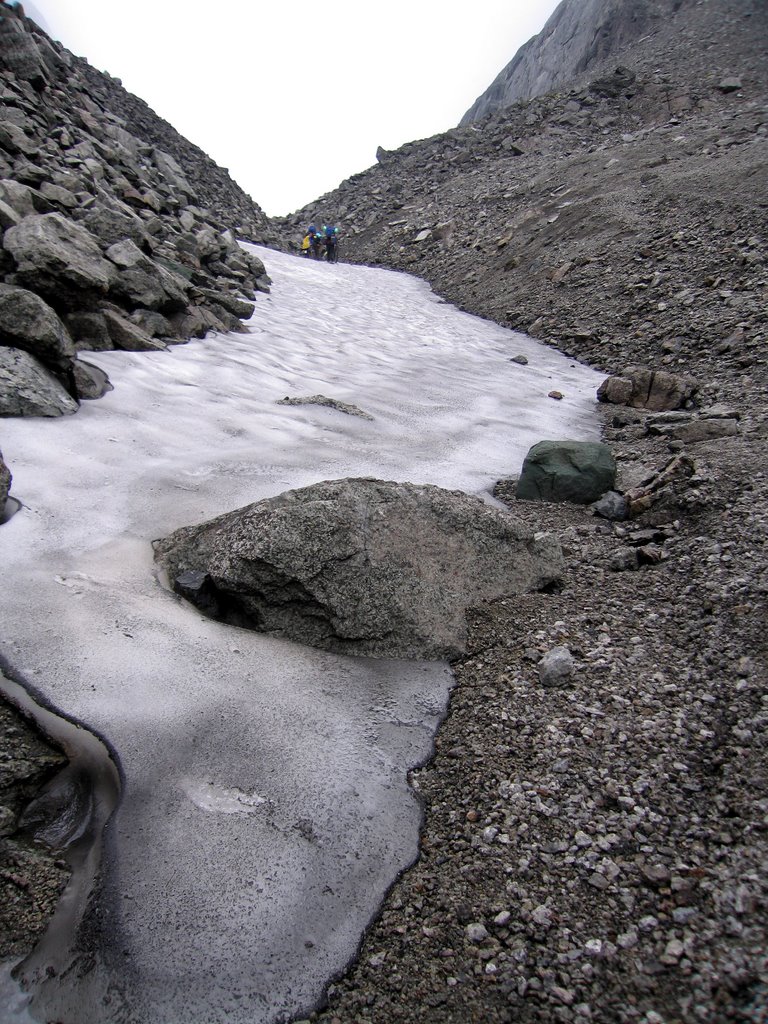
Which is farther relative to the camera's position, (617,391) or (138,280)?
(617,391)

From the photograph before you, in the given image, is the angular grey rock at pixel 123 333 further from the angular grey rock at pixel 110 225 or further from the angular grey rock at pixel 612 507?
the angular grey rock at pixel 612 507

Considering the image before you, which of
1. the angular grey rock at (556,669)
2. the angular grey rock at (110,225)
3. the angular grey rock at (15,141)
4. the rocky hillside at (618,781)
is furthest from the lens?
the angular grey rock at (15,141)

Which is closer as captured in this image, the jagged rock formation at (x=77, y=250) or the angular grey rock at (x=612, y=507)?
the angular grey rock at (x=612, y=507)

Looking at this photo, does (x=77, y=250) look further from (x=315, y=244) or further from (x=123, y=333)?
(x=315, y=244)

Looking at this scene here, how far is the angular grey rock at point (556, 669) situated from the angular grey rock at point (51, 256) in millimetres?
4726

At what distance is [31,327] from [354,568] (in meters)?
3.09

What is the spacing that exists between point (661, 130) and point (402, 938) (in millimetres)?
20958

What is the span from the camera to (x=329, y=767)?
2.11 m

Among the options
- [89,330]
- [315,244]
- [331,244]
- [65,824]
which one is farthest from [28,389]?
[315,244]

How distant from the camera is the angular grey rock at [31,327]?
422cm

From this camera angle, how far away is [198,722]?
7.18 feet

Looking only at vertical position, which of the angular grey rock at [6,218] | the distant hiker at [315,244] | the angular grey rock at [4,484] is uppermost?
the distant hiker at [315,244]

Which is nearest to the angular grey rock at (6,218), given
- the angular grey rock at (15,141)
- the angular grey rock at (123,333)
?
the angular grey rock at (123,333)

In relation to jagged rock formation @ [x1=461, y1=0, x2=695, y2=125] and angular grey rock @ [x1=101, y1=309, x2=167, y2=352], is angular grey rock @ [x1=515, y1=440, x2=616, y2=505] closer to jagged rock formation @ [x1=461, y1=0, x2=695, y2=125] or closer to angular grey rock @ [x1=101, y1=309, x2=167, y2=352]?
angular grey rock @ [x1=101, y1=309, x2=167, y2=352]
